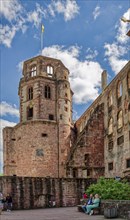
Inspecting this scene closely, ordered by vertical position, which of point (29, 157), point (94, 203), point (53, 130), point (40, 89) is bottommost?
point (94, 203)

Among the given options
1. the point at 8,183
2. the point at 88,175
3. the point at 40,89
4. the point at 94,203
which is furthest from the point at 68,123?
the point at 94,203

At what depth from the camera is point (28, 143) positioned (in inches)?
1754

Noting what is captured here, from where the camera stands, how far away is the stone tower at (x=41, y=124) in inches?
1722

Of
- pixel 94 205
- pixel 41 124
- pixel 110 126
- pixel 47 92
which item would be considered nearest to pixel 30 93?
pixel 47 92

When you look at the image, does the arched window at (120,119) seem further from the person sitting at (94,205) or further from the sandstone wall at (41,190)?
the person sitting at (94,205)

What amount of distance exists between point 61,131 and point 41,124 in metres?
2.84

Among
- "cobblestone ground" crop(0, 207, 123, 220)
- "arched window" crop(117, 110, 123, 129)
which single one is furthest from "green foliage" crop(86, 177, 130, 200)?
"arched window" crop(117, 110, 123, 129)

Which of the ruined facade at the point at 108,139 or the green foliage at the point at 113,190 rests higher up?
the ruined facade at the point at 108,139

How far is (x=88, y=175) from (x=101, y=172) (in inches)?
60.4

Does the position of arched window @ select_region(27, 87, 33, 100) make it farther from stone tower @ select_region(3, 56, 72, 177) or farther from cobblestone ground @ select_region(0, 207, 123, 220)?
cobblestone ground @ select_region(0, 207, 123, 220)

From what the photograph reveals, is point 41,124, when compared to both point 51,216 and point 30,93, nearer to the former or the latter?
point 30,93

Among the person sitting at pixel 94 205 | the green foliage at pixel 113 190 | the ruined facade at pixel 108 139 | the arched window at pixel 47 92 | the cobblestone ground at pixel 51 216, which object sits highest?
the arched window at pixel 47 92

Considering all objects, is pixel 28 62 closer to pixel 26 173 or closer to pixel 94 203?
pixel 26 173

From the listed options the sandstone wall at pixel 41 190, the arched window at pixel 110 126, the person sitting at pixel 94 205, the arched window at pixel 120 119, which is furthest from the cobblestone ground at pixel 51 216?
the arched window at pixel 110 126
